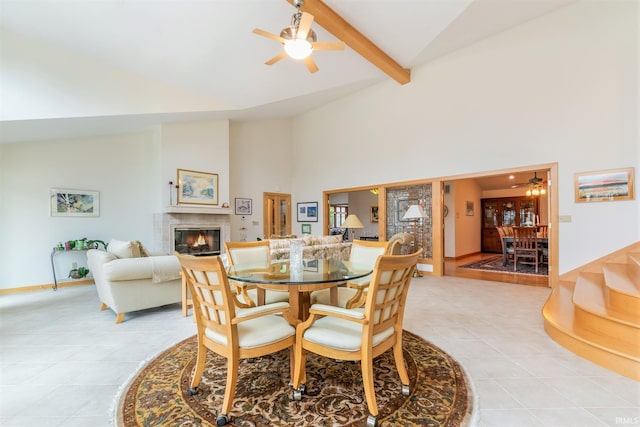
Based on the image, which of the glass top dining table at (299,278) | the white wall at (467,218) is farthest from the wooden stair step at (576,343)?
the white wall at (467,218)

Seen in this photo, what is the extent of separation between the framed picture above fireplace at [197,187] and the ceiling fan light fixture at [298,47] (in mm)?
4310

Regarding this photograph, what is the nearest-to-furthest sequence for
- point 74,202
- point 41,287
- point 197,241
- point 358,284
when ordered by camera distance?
point 358,284 < point 41,287 < point 74,202 < point 197,241

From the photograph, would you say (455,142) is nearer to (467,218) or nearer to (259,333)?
(467,218)

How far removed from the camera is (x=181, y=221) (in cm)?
615

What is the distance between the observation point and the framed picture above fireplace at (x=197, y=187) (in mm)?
6141

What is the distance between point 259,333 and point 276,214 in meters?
7.07

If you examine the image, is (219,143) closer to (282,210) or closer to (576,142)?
(282,210)

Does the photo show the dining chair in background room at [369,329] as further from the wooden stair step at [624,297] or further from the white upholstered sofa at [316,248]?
the white upholstered sofa at [316,248]

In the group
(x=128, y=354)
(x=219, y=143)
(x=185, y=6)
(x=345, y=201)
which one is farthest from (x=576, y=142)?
(x=345, y=201)

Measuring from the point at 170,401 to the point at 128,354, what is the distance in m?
0.98

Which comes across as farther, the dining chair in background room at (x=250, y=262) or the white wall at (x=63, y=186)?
the white wall at (x=63, y=186)

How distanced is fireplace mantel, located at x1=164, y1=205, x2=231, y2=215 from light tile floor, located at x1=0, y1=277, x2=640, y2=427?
2.30m

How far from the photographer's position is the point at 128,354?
2.40 meters

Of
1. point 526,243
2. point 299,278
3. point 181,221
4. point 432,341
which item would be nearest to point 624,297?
point 432,341
